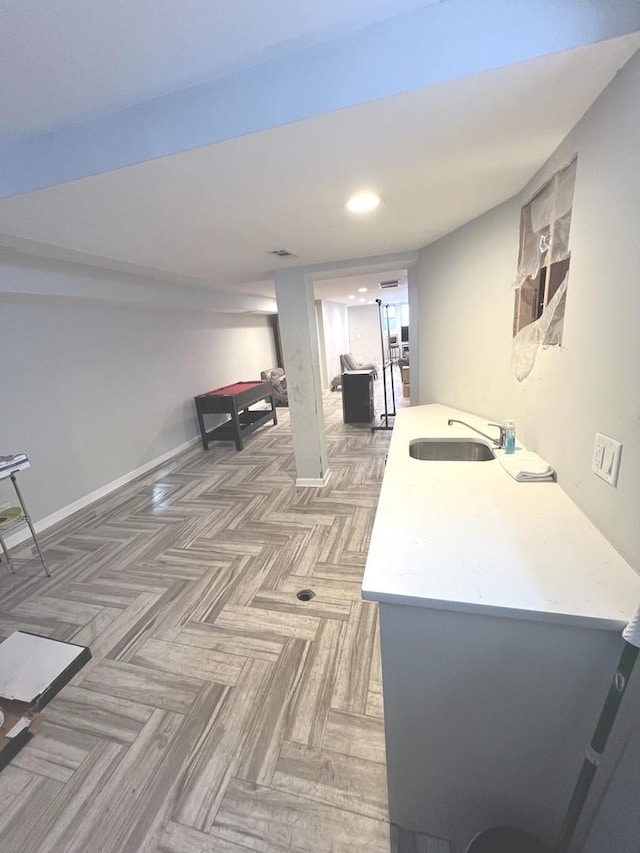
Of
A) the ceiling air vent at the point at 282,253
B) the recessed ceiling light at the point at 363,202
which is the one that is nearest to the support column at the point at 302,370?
the ceiling air vent at the point at 282,253

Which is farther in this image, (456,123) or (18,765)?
(18,765)

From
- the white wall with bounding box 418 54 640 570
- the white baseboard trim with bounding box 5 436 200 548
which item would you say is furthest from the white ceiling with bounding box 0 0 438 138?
the white baseboard trim with bounding box 5 436 200 548

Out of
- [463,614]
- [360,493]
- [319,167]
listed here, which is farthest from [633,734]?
[360,493]

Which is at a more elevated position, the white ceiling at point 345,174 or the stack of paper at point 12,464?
the white ceiling at point 345,174

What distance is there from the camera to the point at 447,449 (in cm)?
Answer: 206

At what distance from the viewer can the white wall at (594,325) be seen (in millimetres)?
848

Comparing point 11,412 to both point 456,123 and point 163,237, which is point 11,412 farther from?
point 456,123

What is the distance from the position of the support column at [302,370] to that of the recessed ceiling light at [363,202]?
1.38 meters

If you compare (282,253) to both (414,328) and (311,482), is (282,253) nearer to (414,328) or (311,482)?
(414,328)

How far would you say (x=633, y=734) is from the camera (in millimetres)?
700

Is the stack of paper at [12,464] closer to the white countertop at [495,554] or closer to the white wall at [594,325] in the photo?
the white countertop at [495,554]

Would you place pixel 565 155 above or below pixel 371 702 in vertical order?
above

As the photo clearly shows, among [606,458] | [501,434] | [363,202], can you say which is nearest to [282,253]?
[363,202]

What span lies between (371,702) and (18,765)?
144cm
